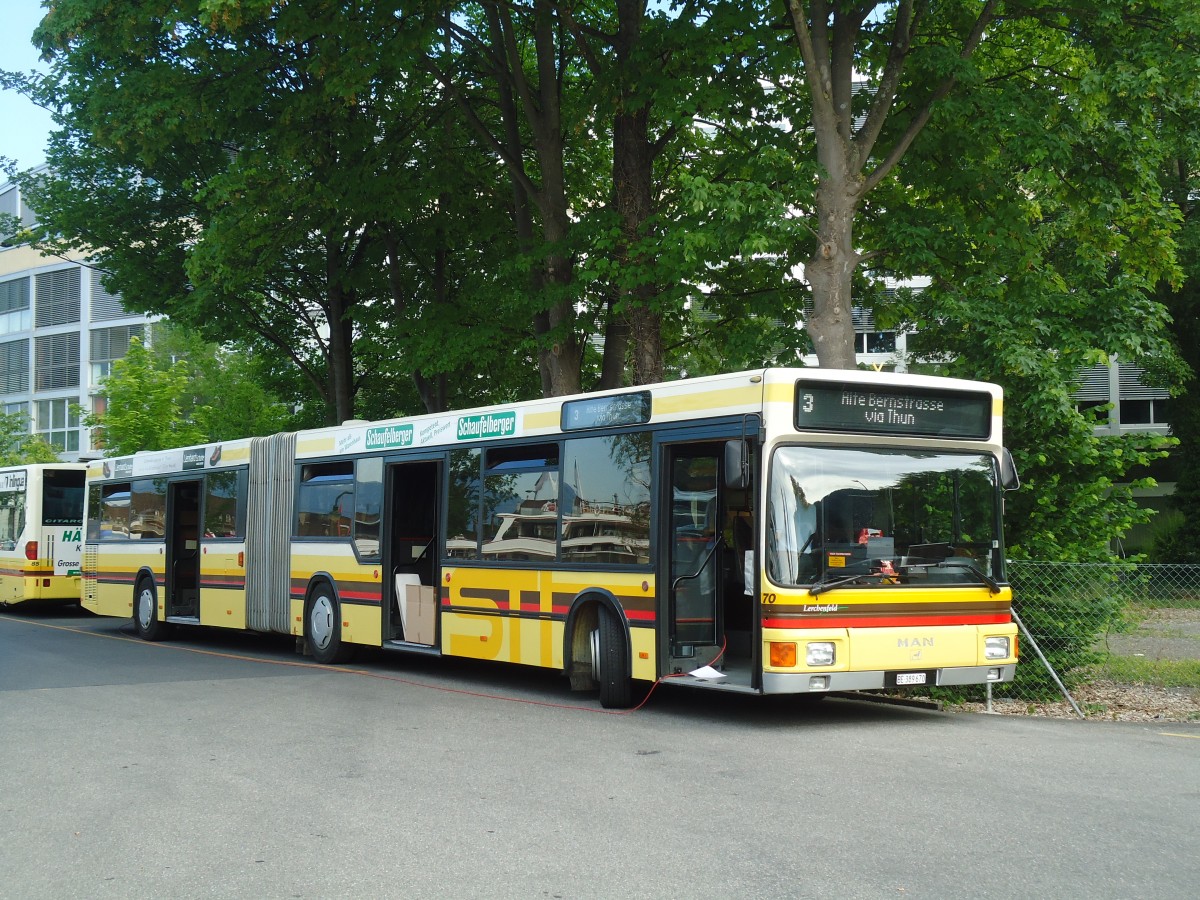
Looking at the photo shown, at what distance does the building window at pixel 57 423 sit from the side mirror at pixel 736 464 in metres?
66.0

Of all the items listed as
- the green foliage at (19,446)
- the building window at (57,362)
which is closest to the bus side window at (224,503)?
the green foliage at (19,446)

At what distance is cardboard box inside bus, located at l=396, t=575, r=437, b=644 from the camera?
15.4m

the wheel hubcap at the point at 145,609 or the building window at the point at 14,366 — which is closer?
the wheel hubcap at the point at 145,609

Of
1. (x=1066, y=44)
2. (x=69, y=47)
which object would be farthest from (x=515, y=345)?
(x=1066, y=44)

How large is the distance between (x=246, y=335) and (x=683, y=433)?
69.2ft

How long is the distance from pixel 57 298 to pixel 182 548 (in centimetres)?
5507

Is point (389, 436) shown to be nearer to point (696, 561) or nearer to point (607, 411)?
point (607, 411)

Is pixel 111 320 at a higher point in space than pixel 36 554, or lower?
higher

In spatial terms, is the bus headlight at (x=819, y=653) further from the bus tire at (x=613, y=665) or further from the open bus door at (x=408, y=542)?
the open bus door at (x=408, y=542)

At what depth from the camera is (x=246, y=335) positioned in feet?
100

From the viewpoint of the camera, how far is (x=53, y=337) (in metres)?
71.4

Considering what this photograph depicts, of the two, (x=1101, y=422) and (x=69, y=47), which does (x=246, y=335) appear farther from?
(x=1101, y=422)

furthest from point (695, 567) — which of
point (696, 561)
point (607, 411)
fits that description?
point (607, 411)

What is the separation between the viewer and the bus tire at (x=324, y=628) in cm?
1714
